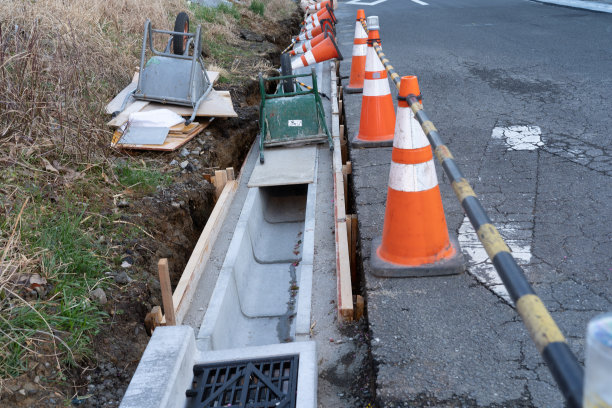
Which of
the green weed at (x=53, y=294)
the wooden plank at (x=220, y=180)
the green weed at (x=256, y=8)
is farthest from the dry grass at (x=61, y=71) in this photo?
the green weed at (x=256, y=8)

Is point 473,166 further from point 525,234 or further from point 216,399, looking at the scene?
point 216,399

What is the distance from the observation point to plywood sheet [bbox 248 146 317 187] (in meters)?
5.96

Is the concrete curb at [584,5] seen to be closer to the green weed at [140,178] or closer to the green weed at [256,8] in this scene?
the green weed at [256,8]

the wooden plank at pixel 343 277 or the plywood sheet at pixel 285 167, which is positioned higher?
the plywood sheet at pixel 285 167

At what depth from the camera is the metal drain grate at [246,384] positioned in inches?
112

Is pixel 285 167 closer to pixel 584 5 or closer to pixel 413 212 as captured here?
pixel 413 212

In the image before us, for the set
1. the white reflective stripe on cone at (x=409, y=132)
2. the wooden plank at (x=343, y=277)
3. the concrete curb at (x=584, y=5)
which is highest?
the concrete curb at (x=584, y=5)

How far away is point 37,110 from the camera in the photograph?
5.00 m

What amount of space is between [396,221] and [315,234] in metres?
1.48

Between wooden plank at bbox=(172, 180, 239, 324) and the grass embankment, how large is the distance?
0.51m

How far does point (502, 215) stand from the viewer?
423cm

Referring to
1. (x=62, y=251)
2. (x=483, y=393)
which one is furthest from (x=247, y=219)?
(x=483, y=393)

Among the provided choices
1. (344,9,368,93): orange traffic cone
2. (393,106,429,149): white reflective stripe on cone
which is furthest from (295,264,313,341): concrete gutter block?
(344,9,368,93): orange traffic cone

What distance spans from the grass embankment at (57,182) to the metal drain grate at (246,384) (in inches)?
31.1
